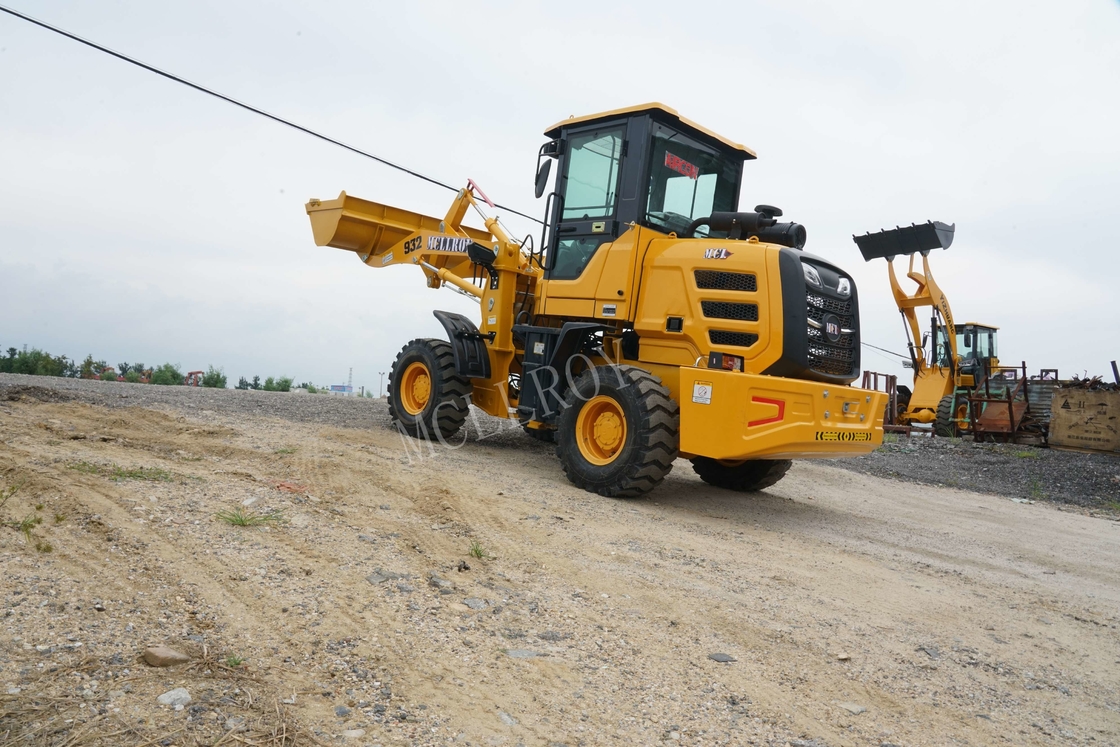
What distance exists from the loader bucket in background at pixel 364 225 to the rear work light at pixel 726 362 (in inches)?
181

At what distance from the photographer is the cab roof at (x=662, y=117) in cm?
714

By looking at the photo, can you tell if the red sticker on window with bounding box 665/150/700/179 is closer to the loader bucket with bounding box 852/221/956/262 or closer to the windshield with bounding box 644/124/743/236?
the windshield with bounding box 644/124/743/236

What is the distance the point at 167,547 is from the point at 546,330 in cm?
470

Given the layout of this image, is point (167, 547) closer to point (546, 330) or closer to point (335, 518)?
point (335, 518)

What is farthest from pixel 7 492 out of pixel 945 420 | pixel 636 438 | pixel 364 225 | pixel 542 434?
pixel 945 420

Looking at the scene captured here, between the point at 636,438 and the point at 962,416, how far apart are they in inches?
604

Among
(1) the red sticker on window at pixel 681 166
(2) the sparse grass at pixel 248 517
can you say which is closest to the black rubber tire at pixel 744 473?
(1) the red sticker on window at pixel 681 166

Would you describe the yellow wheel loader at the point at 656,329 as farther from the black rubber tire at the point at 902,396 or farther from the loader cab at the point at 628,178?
the black rubber tire at the point at 902,396

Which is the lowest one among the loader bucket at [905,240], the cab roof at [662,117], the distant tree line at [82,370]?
the distant tree line at [82,370]

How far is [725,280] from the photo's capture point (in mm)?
6516

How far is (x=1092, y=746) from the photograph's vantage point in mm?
2838

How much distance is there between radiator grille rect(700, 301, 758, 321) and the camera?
6.35 meters

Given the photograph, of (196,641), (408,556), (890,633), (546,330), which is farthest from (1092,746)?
(546,330)

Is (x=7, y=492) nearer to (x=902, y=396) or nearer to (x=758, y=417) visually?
(x=758, y=417)
